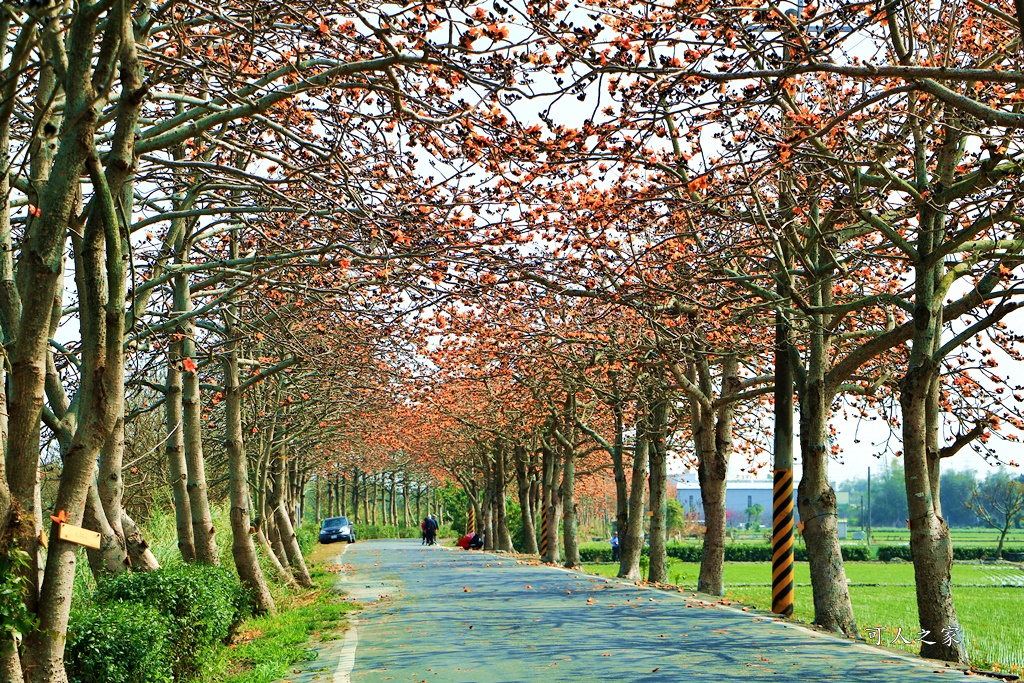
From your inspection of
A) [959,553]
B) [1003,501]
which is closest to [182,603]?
[1003,501]

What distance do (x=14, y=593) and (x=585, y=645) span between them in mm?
6877

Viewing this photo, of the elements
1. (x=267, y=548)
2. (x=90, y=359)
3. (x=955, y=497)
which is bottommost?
(x=955, y=497)

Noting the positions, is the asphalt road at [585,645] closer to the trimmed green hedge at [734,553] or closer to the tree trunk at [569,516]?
the tree trunk at [569,516]

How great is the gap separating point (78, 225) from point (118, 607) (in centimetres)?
326

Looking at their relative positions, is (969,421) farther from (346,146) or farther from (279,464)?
(279,464)

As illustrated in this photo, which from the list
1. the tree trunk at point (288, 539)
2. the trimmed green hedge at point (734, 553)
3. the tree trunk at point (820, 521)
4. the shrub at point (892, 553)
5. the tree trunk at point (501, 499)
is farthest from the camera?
the shrub at point (892, 553)

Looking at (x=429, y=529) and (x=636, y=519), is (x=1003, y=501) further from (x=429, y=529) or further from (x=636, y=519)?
(x=636, y=519)

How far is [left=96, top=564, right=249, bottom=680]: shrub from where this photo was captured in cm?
969

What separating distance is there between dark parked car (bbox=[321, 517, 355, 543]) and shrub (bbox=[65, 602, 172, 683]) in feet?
170

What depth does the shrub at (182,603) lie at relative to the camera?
31.8ft

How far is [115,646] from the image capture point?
788 cm

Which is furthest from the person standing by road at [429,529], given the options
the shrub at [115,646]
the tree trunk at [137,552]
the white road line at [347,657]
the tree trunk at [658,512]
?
the shrub at [115,646]

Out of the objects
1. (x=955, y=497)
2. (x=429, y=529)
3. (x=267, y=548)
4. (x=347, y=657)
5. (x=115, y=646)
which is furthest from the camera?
(x=955, y=497)

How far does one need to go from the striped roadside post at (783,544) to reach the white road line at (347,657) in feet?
20.8
